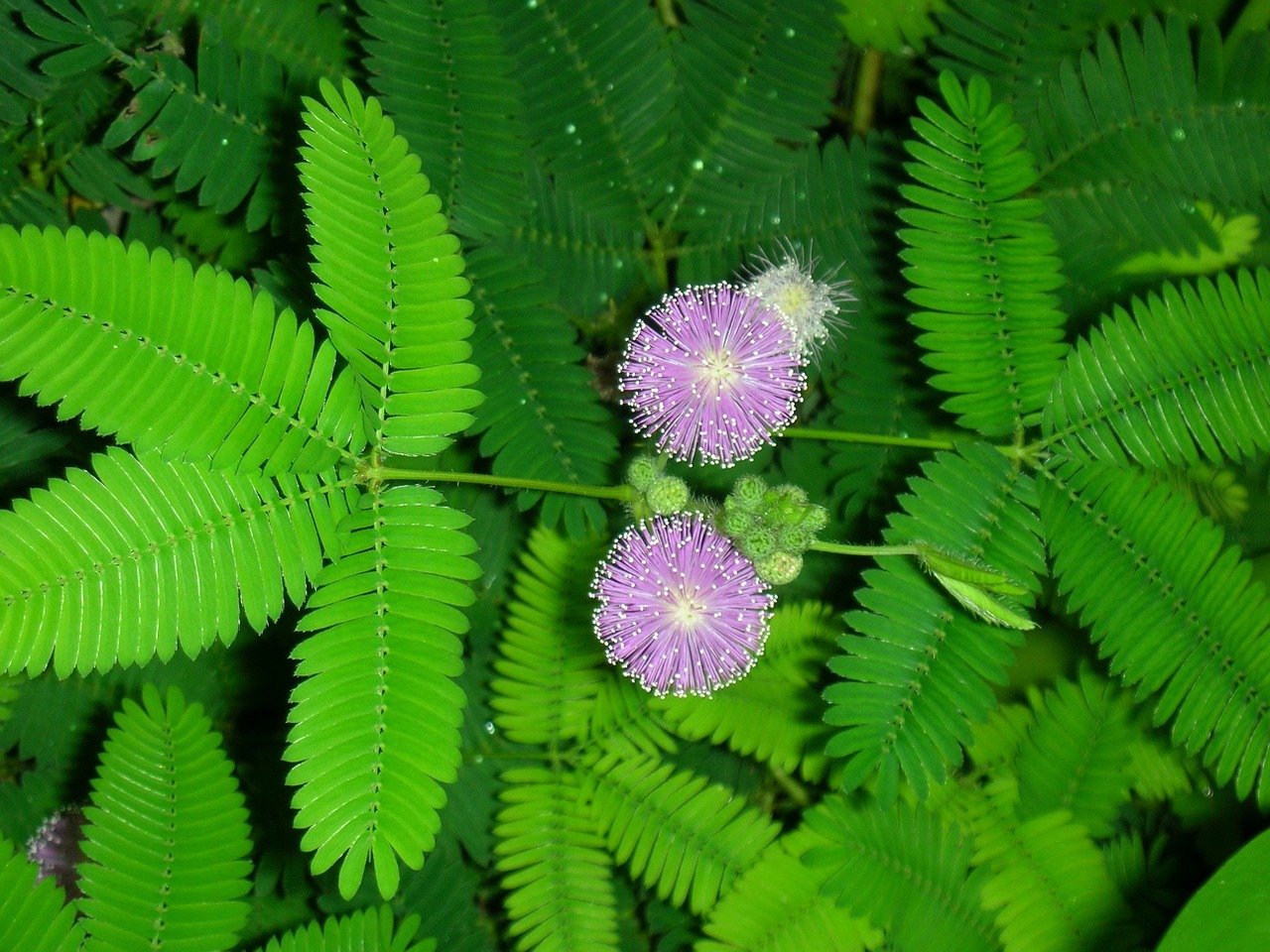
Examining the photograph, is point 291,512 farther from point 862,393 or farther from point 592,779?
point 862,393

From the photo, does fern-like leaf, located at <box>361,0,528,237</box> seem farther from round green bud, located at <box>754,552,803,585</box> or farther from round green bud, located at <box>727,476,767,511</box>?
round green bud, located at <box>754,552,803,585</box>

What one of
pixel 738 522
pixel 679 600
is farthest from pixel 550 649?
pixel 738 522

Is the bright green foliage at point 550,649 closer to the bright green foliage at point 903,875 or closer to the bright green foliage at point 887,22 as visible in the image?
the bright green foliage at point 903,875

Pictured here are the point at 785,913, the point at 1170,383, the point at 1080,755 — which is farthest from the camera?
the point at 1080,755

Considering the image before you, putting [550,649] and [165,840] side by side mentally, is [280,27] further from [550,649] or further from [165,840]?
[165,840]

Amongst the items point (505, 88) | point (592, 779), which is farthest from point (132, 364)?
point (592, 779)

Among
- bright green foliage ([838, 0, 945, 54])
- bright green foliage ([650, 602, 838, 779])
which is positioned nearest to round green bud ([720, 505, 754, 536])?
bright green foliage ([650, 602, 838, 779])
